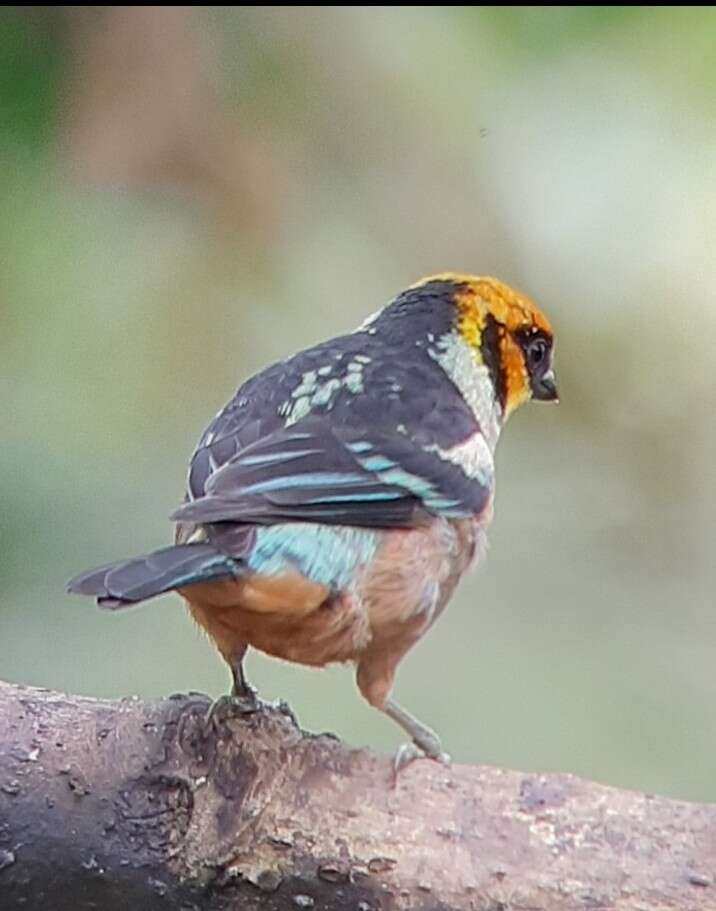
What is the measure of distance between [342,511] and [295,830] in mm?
540

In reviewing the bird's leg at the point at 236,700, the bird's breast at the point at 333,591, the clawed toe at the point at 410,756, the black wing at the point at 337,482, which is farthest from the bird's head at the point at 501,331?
the clawed toe at the point at 410,756

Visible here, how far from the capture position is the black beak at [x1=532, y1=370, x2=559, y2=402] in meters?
3.20

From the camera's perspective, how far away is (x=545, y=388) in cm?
321

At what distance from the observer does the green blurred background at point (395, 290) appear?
3.64 m

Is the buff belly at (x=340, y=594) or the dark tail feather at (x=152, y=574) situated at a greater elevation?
the buff belly at (x=340, y=594)

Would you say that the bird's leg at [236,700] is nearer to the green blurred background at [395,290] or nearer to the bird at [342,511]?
the bird at [342,511]

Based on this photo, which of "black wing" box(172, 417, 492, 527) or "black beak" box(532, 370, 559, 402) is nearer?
"black wing" box(172, 417, 492, 527)

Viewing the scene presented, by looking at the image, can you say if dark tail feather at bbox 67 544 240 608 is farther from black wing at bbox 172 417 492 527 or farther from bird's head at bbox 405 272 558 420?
bird's head at bbox 405 272 558 420

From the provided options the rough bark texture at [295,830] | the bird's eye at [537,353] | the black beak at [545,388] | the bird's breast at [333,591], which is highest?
the bird's eye at [537,353]

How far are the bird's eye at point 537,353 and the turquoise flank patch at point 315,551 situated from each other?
0.80m

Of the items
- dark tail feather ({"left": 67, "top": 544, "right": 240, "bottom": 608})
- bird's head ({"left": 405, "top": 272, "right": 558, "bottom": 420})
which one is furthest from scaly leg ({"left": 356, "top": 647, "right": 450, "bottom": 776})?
bird's head ({"left": 405, "top": 272, "right": 558, "bottom": 420})

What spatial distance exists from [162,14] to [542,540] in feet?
5.58

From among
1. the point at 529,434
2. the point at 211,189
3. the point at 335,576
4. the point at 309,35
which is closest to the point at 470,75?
the point at 309,35

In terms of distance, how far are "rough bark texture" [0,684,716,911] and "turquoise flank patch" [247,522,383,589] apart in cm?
22
